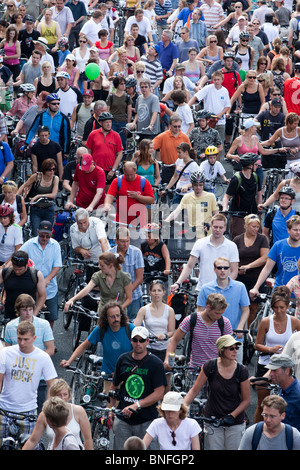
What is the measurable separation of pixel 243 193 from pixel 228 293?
3.63 meters

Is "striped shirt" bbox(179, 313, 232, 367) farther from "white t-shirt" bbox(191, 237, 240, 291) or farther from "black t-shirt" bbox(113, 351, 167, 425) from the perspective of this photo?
"white t-shirt" bbox(191, 237, 240, 291)

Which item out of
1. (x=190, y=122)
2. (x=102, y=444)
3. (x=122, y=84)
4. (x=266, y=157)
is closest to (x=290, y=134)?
(x=266, y=157)

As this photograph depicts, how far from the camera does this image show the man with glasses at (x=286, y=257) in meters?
12.9

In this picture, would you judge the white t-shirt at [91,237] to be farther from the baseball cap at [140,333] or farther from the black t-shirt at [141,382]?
the black t-shirt at [141,382]

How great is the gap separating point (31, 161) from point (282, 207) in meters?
4.90

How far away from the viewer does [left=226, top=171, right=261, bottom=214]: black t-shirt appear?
49.5 feet

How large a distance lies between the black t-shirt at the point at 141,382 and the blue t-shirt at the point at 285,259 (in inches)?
117

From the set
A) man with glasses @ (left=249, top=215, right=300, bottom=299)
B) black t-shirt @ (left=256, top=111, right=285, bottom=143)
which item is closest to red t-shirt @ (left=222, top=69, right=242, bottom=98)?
black t-shirt @ (left=256, top=111, right=285, bottom=143)

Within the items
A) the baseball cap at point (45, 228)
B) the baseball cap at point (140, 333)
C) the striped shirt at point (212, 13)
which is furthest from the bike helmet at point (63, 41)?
the baseball cap at point (140, 333)

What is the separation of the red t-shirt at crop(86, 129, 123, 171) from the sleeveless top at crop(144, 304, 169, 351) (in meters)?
5.41

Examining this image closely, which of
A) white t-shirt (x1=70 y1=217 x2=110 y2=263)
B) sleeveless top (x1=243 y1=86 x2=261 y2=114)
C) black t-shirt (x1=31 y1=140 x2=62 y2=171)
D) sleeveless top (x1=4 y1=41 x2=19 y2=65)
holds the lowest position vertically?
white t-shirt (x1=70 y1=217 x2=110 y2=263)

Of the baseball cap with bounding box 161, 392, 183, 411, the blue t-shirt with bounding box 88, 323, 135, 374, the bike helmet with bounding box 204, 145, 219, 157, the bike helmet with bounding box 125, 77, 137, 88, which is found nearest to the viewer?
the baseball cap with bounding box 161, 392, 183, 411
